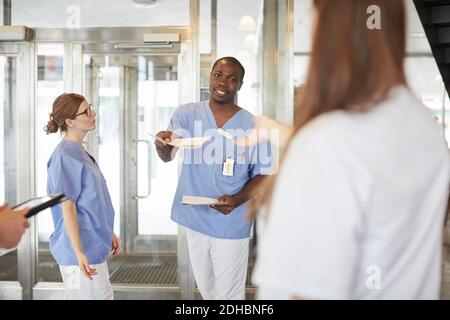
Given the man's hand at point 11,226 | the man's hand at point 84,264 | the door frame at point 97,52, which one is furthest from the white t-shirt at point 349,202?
the door frame at point 97,52

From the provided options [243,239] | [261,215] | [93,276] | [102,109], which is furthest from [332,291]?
→ [102,109]

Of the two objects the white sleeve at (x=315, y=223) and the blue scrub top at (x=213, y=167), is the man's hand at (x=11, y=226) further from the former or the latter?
the blue scrub top at (x=213, y=167)

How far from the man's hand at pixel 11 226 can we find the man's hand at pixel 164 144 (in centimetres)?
139

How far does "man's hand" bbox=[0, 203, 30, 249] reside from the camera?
1.17 meters

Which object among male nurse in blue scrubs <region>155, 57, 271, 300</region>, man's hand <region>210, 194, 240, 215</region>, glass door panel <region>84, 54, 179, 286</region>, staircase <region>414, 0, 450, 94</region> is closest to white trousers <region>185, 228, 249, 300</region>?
male nurse in blue scrubs <region>155, 57, 271, 300</region>

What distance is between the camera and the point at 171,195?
3.09 metres

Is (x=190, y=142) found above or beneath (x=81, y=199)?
above

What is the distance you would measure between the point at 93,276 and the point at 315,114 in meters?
1.45

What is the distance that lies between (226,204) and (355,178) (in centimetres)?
173

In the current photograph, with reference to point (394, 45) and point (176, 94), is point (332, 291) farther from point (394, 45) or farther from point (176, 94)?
point (176, 94)

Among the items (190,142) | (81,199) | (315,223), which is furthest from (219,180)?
(315,223)

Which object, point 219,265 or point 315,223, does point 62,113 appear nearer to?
point 219,265

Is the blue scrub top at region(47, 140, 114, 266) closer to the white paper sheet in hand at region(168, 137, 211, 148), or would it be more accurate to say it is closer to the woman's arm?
the woman's arm

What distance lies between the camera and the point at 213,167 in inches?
99.6
